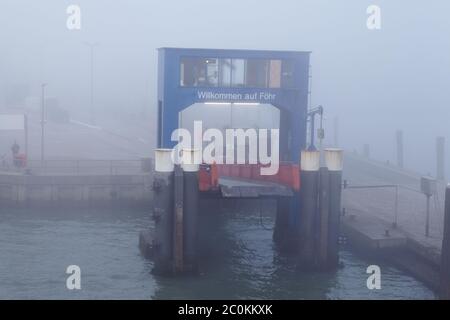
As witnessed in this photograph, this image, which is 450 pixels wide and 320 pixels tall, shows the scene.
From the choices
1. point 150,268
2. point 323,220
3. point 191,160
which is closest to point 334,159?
point 323,220

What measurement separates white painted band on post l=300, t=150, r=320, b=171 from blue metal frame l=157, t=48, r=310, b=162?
2392 millimetres

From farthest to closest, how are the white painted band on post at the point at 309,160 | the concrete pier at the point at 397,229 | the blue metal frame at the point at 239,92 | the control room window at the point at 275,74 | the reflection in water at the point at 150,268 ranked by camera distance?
the control room window at the point at 275,74 → the blue metal frame at the point at 239,92 → the white painted band on post at the point at 309,160 → the concrete pier at the point at 397,229 → the reflection in water at the point at 150,268

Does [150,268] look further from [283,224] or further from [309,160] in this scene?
[309,160]

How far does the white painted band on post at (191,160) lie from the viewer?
18047 millimetres

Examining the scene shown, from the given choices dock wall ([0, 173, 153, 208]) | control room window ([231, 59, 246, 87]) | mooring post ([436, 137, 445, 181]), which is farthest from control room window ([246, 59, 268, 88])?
mooring post ([436, 137, 445, 181])

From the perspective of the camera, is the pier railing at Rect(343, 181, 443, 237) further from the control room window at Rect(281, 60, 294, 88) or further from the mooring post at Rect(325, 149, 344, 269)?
the control room window at Rect(281, 60, 294, 88)

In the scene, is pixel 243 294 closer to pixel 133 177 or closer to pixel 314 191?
pixel 314 191

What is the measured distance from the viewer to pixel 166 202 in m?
18.2

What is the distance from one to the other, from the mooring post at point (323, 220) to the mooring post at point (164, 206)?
4.26m

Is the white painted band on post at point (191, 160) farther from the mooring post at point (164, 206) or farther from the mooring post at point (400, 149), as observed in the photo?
the mooring post at point (400, 149)

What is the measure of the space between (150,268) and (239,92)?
6.04m

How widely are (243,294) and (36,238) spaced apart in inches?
378

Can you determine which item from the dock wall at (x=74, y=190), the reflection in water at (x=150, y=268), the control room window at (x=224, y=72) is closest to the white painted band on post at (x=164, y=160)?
the reflection in water at (x=150, y=268)

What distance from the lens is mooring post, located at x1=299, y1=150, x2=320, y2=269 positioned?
63.0 feet
